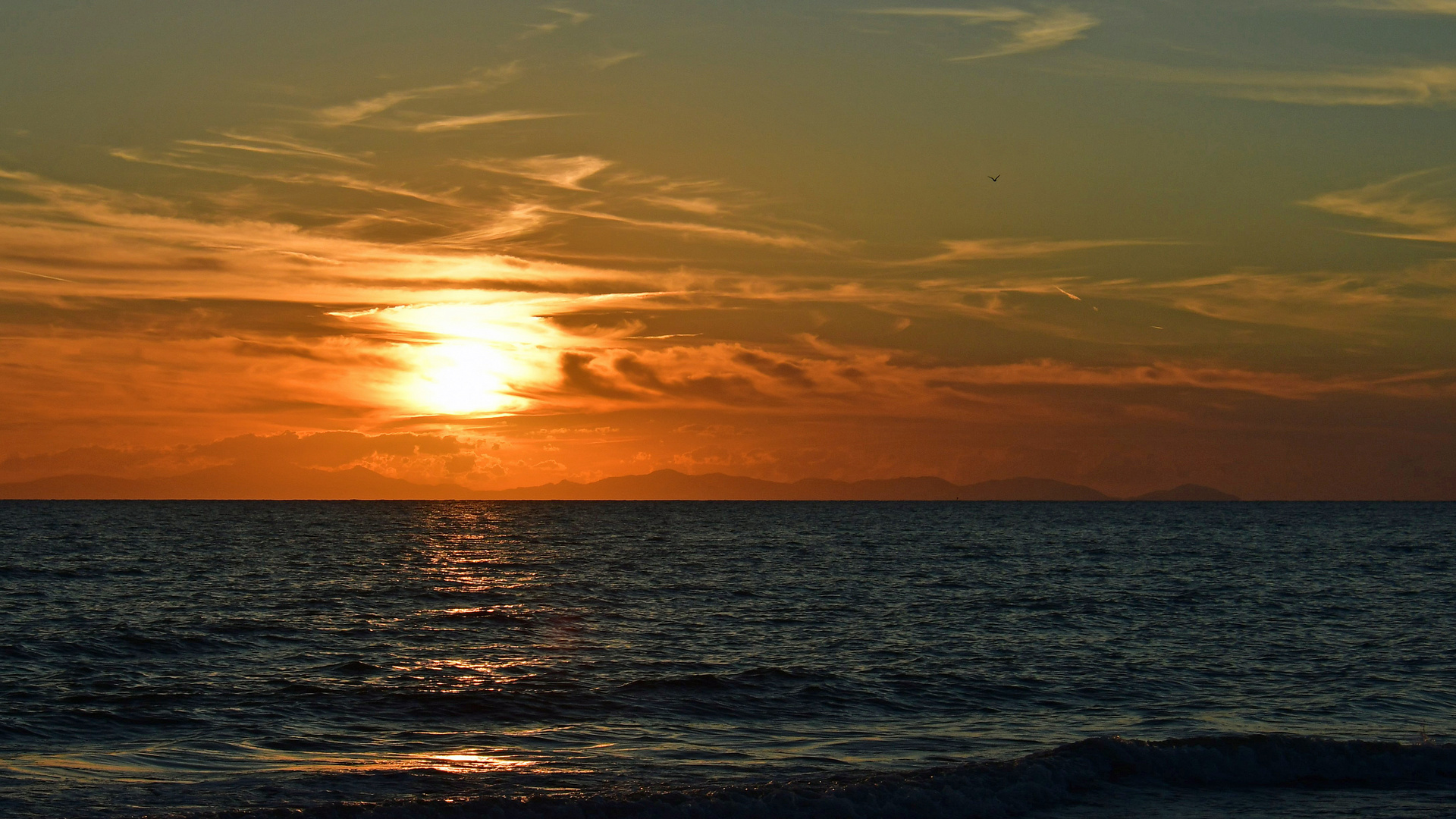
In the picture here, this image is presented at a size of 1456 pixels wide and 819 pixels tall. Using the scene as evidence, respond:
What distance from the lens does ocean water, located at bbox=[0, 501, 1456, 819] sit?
64.5ft

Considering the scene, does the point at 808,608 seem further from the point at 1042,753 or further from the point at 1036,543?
the point at 1036,543

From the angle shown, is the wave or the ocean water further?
the ocean water

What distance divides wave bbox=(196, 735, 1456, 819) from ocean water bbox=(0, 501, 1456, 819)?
65 mm

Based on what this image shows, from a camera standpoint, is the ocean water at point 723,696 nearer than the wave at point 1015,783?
No

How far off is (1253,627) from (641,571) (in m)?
39.9

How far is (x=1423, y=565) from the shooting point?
80.1 metres

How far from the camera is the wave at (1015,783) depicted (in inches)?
711

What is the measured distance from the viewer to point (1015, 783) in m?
20.2

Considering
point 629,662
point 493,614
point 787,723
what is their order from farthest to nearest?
point 493,614, point 629,662, point 787,723

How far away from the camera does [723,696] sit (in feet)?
95.3

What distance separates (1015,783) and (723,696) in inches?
408

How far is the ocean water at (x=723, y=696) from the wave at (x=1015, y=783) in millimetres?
65

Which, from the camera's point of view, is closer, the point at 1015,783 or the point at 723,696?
the point at 1015,783

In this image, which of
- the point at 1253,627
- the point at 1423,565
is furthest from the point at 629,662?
the point at 1423,565
